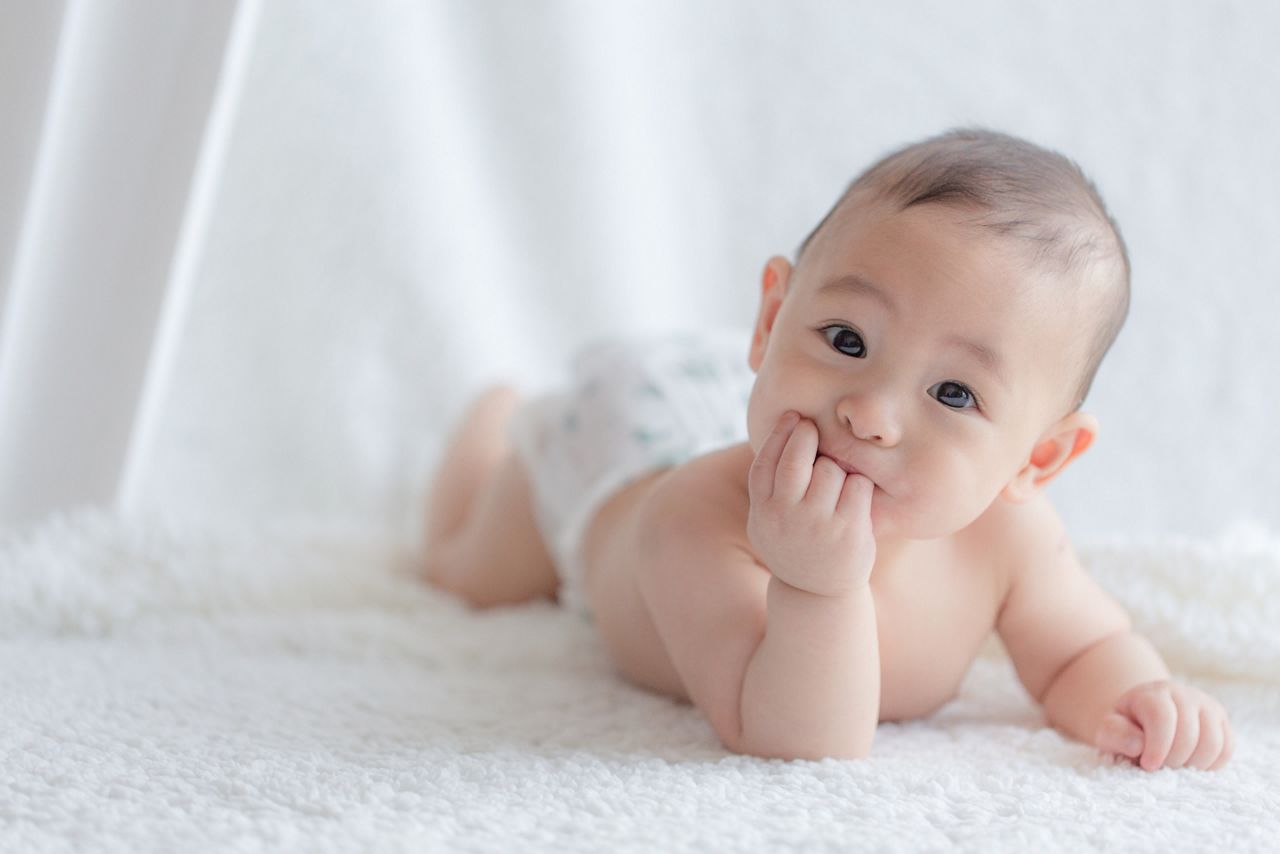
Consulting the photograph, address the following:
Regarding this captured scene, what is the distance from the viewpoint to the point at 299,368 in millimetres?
1577

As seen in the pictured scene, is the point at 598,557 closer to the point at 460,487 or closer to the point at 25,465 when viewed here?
the point at 460,487

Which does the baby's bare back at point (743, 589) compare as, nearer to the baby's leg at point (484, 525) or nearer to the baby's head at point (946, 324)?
the baby's head at point (946, 324)

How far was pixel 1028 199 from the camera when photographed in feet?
→ 2.76

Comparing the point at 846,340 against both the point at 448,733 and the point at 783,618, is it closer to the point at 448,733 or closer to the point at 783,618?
the point at 783,618

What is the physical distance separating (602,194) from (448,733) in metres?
0.93

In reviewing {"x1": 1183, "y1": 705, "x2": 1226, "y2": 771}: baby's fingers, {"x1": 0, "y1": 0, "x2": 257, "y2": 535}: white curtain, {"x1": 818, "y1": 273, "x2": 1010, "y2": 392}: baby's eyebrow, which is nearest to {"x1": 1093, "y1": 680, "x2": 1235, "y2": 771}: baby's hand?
{"x1": 1183, "y1": 705, "x2": 1226, "y2": 771}: baby's fingers

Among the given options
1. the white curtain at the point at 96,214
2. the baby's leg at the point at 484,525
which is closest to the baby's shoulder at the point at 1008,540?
the baby's leg at the point at 484,525

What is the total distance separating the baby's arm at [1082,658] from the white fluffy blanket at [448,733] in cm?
3

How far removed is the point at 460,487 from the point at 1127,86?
964 mm

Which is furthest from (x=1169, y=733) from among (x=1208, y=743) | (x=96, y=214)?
(x=96, y=214)

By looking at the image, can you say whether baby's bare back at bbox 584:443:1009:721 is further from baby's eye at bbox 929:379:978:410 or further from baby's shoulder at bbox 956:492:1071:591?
baby's eye at bbox 929:379:978:410

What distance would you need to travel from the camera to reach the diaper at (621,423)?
1221 mm

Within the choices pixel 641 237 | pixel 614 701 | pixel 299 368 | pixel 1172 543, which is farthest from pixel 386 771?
pixel 641 237

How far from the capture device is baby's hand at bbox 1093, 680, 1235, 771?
2.91ft
